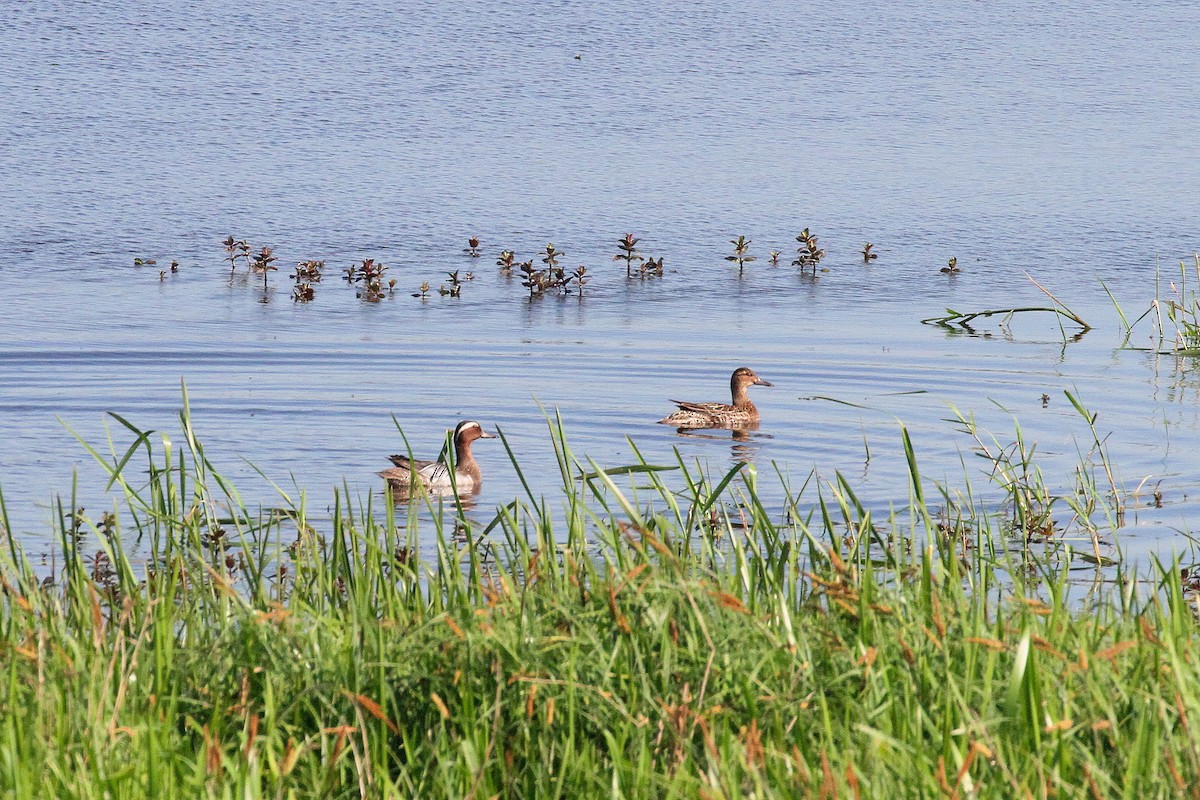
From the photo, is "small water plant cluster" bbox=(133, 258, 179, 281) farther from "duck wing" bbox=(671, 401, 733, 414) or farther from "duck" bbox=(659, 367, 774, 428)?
"duck wing" bbox=(671, 401, 733, 414)

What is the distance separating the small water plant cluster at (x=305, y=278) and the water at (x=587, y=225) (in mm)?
137

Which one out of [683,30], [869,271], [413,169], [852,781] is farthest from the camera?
[683,30]

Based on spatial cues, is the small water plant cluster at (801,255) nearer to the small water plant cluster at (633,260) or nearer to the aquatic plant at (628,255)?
the small water plant cluster at (633,260)

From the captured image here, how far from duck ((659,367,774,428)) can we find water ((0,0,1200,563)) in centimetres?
13

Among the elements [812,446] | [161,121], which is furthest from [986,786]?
[161,121]

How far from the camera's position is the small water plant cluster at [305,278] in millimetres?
14656

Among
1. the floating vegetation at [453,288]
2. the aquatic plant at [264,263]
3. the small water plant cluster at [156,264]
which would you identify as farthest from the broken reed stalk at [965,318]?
the small water plant cluster at [156,264]

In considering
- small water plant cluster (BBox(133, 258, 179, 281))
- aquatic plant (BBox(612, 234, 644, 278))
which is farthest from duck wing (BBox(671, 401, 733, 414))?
small water plant cluster (BBox(133, 258, 179, 281))

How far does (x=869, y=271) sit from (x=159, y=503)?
10854 mm

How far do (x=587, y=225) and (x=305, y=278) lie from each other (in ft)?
12.2

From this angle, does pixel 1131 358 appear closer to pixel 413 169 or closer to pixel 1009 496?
pixel 1009 496

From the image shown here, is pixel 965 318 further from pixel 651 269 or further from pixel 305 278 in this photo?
pixel 305 278

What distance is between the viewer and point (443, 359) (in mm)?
12641

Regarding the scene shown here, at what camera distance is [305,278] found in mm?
15180
